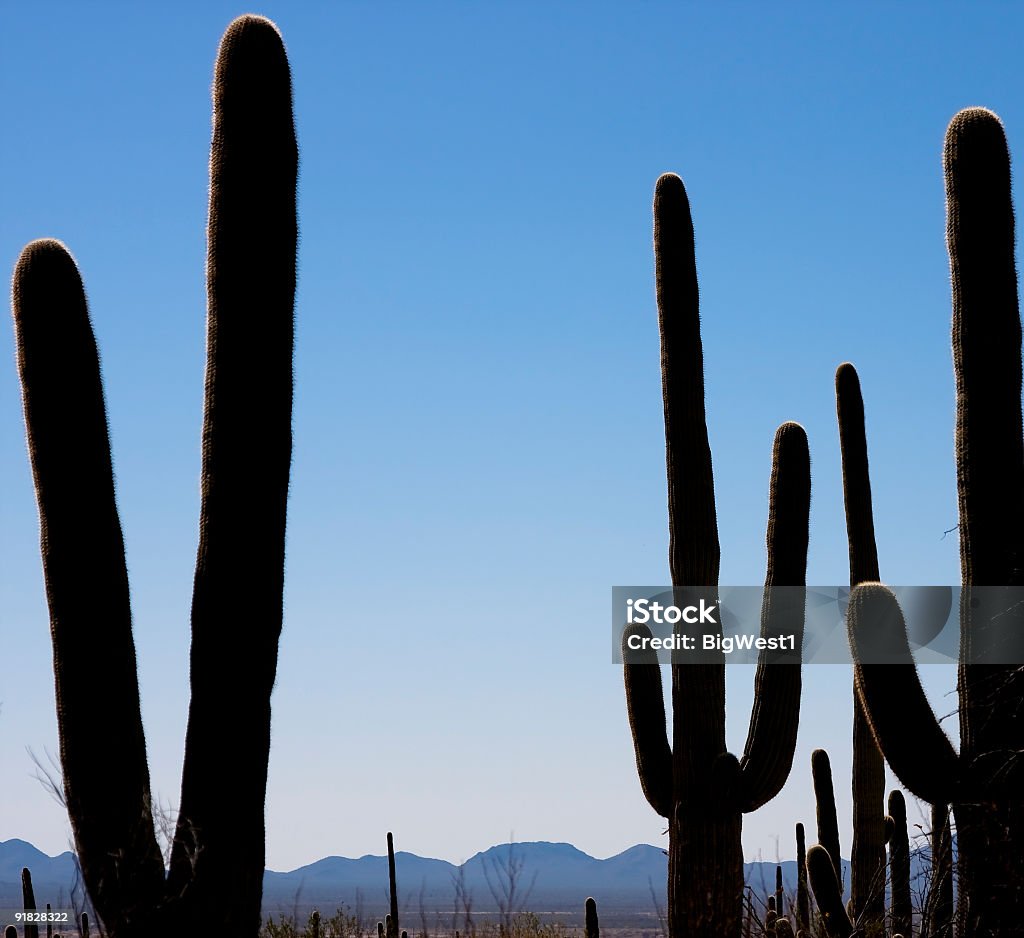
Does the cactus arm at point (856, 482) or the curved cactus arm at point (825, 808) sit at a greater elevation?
the cactus arm at point (856, 482)

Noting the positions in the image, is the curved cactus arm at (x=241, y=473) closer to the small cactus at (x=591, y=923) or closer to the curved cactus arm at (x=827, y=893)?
the curved cactus arm at (x=827, y=893)

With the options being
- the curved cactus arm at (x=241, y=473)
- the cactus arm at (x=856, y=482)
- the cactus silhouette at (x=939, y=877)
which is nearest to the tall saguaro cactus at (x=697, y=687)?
the cactus arm at (x=856, y=482)

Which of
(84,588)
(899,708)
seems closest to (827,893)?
(899,708)

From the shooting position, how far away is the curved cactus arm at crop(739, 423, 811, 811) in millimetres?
12773

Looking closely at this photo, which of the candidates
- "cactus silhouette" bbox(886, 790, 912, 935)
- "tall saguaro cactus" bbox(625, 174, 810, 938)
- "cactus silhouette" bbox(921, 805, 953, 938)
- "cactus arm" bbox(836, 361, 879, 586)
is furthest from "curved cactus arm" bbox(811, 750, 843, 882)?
"cactus silhouette" bbox(921, 805, 953, 938)

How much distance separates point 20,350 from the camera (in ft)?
30.0

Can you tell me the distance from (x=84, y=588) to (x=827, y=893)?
6.96m

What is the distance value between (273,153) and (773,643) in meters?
6.62

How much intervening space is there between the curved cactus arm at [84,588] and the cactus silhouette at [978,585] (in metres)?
4.95

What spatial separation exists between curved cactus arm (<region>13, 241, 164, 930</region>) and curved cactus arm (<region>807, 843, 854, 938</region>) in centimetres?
604

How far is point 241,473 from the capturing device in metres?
8.94

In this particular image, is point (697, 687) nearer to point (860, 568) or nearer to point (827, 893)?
point (827, 893)

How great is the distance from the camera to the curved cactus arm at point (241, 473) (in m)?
8.51

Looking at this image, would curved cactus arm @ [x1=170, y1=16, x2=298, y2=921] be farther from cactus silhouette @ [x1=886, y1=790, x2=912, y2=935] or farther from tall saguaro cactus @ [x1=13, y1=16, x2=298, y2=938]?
cactus silhouette @ [x1=886, y1=790, x2=912, y2=935]
